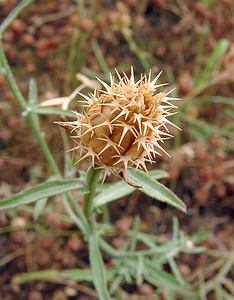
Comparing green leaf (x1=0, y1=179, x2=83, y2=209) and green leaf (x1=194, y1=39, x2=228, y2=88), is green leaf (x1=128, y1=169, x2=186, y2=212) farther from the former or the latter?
green leaf (x1=194, y1=39, x2=228, y2=88)

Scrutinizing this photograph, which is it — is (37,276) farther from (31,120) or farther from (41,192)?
(41,192)

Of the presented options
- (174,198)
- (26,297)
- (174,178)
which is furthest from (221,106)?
(174,198)

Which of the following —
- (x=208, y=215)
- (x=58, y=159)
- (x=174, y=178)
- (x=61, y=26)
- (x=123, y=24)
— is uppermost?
(x=61, y=26)

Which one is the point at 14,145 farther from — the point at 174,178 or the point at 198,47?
the point at 198,47

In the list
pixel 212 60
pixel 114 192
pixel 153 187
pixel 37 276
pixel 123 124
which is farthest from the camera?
pixel 212 60

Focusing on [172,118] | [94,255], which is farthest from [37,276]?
[172,118]

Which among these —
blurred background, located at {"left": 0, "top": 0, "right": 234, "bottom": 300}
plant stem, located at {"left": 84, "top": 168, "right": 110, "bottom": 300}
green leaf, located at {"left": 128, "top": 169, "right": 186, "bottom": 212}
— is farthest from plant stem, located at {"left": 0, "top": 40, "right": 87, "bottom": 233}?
blurred background, located at {"left": 0, "top": 0, "right": 234, "bottom": 300}
